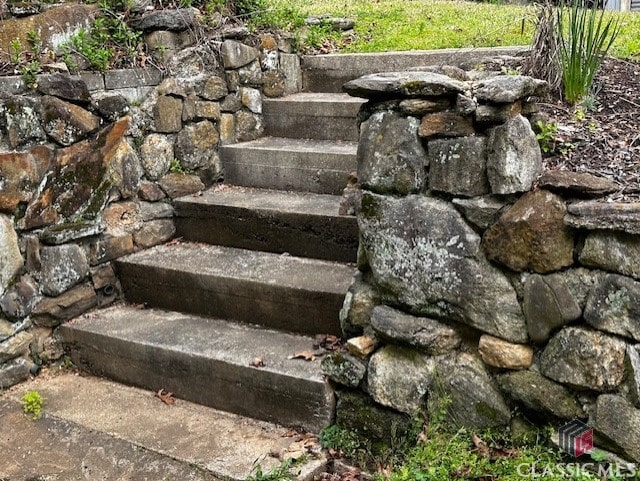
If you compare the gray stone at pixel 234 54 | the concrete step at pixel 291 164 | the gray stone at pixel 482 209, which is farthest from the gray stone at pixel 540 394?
the gray stone at pixel 234 54

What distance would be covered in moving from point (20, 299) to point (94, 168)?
84 centimetres

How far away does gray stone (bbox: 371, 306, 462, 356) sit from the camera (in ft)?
8.83

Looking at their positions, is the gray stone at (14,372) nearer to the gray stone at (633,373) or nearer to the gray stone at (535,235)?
the gray stone at (535,235)

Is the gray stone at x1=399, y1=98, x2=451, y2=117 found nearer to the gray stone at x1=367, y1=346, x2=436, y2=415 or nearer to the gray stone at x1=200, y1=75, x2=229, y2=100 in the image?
the gray stone at x1=367, y1=346, x2=436, y2=415

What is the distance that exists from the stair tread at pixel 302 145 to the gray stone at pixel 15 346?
1.72 meters

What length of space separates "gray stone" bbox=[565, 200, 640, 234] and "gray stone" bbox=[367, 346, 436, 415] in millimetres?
830

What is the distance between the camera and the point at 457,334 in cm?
269

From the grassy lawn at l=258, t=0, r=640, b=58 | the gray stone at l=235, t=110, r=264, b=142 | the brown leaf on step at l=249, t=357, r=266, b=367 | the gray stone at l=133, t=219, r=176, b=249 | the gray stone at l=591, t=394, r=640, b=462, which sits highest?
the grassy lawn at l=258, t=0, r=640, b=58

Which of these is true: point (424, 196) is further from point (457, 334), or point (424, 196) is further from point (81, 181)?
point (81, 181)

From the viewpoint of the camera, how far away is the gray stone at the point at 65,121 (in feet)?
11.8

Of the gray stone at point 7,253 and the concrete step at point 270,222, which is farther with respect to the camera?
the concrete step at point 270,222

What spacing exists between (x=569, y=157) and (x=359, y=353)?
1179 mm

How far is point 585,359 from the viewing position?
7.59 ft

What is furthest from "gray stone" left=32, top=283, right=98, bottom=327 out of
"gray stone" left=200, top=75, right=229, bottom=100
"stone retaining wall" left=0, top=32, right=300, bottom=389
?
"gray stone" left=200, top=75, right=229, bottom=100
